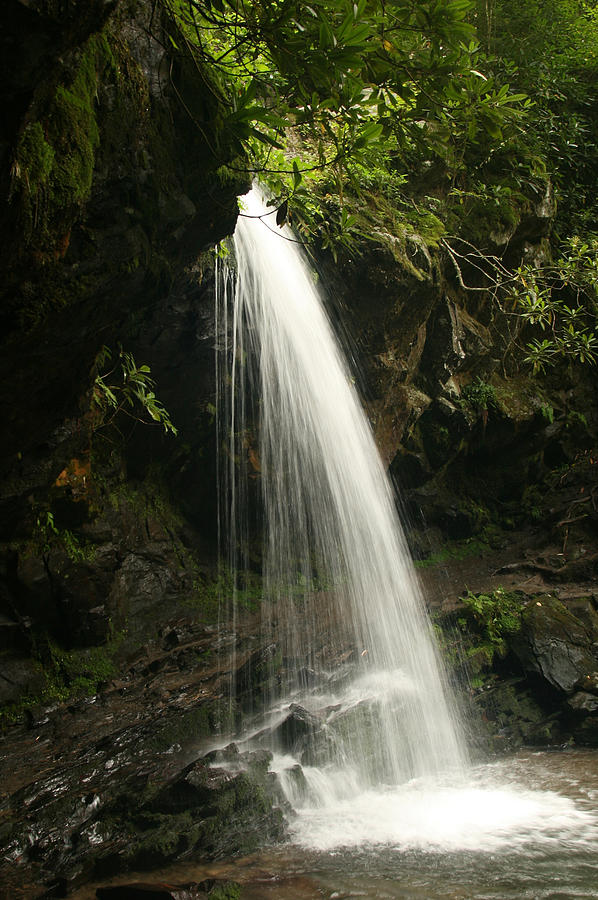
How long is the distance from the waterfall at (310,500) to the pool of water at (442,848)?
48.1 inches

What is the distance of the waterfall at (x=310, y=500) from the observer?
21.0ft

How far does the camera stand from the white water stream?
5145 mm

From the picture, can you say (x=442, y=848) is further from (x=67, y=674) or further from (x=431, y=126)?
(x=431, y=126)

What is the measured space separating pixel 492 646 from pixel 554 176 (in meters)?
9.68

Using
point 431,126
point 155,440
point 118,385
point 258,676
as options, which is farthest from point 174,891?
point 431,126

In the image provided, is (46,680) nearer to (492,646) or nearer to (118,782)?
(118,782)

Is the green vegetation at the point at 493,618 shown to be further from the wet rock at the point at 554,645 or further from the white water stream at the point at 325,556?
the white water stream at the point at 325,556

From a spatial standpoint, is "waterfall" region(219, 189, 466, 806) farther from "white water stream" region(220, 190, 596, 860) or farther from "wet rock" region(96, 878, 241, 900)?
"wet rock" region(96, 878, 241, 900)

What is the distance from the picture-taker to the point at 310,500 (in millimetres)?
7203

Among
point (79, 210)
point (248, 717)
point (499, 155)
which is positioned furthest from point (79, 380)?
point (499, 155)

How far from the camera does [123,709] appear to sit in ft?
16.2

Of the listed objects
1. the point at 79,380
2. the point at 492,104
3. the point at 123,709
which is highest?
the point at 492,104

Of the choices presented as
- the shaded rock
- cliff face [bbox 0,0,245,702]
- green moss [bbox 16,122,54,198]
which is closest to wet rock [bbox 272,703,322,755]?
cliff face [bbox 0,0,245,702]

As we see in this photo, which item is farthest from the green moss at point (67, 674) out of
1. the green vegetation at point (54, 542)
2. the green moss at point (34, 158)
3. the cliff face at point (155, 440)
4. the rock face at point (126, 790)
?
the green moss at point (34, 158)
